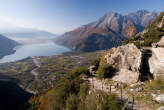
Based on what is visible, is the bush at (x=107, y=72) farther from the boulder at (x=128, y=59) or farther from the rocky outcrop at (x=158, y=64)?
the rocky outcrop at (x=158, y=64)

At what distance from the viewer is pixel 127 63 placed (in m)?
15.6

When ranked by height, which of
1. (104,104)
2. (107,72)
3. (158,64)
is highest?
(158,64)

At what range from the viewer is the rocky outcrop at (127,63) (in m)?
13.5

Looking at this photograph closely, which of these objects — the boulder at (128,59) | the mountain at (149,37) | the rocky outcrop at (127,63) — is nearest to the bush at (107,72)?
the rocky outcrop at (127,63)

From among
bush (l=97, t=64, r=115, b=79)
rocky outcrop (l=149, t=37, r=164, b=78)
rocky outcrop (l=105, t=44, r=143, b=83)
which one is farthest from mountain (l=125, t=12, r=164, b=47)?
bush (l=97, t=64, r=115, b=79)

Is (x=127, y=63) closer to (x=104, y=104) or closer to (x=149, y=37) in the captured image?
(x=104, y=104)

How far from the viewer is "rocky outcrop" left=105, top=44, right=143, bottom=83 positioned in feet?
44.4

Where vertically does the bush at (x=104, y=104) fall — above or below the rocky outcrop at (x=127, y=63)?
below

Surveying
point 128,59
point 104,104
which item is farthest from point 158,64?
point 104,104

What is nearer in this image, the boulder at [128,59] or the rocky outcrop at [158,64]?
the rocky outcrop at [158,64]

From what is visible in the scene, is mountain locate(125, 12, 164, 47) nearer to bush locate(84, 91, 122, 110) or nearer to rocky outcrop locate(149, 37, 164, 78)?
rocky outcrop locate(149, 37, 164, 78)

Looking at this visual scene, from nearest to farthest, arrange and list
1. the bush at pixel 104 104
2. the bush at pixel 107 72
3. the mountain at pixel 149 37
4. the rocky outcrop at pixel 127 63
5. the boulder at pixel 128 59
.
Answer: the bush at pixel 104 104
the rocky outcrop at pixel 127 63
the boulder at pixel 128 59
the bush at pixel 107 72
the mountain at pixel 149 37

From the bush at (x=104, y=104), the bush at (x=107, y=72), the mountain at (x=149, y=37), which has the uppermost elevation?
the mountain at (x=149, y=37)

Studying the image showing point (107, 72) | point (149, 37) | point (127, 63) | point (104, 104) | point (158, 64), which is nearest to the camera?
point (104, 104)
